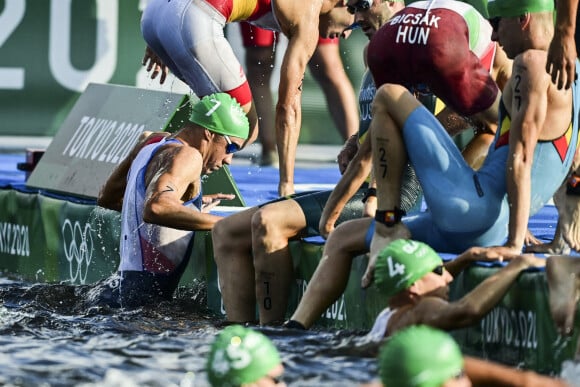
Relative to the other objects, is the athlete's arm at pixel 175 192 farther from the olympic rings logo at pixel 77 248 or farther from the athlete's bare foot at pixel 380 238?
the olympic rings logo at pixel 77 248

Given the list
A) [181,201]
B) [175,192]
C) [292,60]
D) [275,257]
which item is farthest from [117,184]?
[275,257]

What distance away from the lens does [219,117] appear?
7.41 meters

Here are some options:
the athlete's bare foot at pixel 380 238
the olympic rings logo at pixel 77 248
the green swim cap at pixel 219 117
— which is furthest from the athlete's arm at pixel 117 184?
the athlete's bare foot at pixel 380 238

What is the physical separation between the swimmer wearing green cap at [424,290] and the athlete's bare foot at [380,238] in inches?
18.2

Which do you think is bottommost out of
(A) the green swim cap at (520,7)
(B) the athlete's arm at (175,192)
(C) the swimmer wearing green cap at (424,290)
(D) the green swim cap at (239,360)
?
(D) the green swim cap at (239,360)

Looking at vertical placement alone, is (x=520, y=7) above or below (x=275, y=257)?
above

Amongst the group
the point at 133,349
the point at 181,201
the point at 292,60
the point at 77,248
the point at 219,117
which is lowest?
the point at 133,349

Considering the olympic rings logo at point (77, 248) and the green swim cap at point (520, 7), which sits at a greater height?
the green swim cap at point (520, 7)

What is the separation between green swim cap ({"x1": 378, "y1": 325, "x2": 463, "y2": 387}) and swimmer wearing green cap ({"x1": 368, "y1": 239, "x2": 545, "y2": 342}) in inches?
46.4

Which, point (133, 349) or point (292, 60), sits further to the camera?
point (292, 60)

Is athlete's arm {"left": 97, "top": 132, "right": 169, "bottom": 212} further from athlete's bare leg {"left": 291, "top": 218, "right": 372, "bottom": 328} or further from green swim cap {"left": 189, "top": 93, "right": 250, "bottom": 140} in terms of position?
athlete's bare leg {"left": 291, "top": 218, "right": 372, "bottom": 328}

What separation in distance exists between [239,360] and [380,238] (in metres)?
1.85

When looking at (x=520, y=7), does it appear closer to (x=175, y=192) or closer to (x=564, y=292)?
(x=564, y=292)

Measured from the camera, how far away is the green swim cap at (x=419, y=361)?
4.01 m
